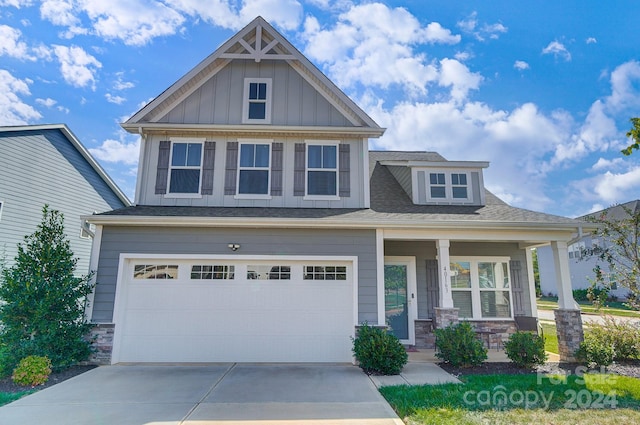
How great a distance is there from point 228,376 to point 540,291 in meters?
38.5

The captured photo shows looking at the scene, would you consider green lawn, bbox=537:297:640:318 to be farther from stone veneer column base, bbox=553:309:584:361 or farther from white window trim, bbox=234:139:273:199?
white window trim, bbox=234:139:273:199

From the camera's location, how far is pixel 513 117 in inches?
491

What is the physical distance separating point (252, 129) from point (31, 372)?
661cm

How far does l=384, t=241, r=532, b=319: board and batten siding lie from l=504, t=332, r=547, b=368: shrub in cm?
239

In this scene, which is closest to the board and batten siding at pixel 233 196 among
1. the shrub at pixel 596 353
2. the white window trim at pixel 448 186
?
the white window trim at pixel 448 186

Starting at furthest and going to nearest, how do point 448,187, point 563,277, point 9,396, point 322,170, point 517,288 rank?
point 448,187 < point 517,288 < point 322,170 < point 563,277 < point 9,396

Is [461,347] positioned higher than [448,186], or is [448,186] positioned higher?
[448,186]

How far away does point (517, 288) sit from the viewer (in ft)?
31.6

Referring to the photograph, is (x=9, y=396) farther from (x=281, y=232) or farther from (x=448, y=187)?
(x=448, y=187)

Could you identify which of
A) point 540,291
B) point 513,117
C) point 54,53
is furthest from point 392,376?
point 540,291

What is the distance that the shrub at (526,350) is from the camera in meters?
6.81

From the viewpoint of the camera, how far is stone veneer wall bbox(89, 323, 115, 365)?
23.3 feet

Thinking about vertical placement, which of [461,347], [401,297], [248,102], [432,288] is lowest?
[461,347]

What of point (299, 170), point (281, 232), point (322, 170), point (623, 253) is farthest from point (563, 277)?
point (299, 170)
